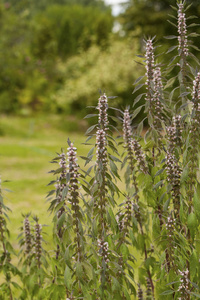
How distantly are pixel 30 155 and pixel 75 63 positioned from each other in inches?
241

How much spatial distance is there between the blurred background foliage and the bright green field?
997 millimetres

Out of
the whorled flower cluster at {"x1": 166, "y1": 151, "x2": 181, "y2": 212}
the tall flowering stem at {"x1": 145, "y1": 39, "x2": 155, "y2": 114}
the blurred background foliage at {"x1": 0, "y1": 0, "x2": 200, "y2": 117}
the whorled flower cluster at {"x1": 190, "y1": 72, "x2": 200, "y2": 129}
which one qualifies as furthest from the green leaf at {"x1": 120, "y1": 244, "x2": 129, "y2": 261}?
the blurred background foliage at {"x1": 0, "y1": 0, "x2": 200, "y2": 117}

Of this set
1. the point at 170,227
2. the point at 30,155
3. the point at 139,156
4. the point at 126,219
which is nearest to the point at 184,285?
the point at 170,227

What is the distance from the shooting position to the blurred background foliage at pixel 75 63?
52.2ft

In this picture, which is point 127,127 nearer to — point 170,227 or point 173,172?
point 173,172

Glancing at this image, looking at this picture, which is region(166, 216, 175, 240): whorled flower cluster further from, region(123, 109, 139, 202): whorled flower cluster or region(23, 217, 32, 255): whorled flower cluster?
region(23, 217, 32, 255): whorled flower cluster

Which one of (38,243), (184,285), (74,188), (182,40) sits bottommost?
(184,285)

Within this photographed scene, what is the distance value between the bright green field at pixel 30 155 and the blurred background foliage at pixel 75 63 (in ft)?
3.27

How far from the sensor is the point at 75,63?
18250 millimetres

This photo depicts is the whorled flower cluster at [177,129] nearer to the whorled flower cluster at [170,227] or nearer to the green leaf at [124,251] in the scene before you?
the whorled flower cluster at [170,227]

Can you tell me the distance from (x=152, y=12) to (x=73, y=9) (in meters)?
12.3

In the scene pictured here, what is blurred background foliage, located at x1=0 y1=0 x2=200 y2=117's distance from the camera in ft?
52.2

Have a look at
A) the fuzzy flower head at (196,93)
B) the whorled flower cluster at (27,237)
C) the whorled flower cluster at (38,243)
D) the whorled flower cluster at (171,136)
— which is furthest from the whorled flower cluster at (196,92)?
the whorled flower cluster at (27,237)

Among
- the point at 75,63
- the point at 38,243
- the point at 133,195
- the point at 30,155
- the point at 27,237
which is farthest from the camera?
the point at 75,63
